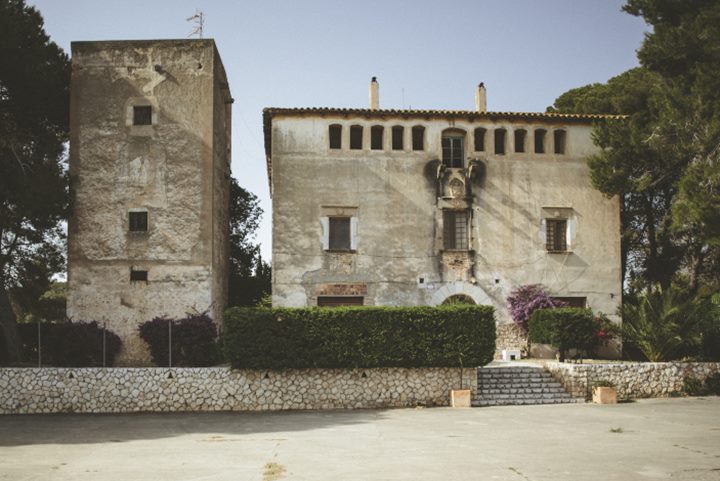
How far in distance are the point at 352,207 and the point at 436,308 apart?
22.6ft

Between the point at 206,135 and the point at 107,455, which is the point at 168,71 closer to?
the point at 206,135

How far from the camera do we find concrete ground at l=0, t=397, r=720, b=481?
34.7 ft

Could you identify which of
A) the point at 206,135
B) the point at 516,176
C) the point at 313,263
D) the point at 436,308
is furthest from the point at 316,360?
the point at 516,176

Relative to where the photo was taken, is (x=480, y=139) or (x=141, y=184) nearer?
(x=141, y=184)

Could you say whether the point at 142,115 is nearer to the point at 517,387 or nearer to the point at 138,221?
the point at 138,221

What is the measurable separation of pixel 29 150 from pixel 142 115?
186 inches

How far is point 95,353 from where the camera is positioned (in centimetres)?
2217

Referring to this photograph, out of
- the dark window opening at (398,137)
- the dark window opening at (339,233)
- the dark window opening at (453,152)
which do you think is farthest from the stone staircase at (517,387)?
the dark window opening at (398,137)

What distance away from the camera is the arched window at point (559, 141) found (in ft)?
88.4

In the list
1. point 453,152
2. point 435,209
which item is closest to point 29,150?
point 435,209

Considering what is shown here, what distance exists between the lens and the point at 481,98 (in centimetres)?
2858

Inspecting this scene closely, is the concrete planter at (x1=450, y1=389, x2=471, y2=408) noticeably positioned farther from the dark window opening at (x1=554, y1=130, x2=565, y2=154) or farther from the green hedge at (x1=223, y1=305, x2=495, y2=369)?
the dark window opening at (x1=554, y1=130, x2=565, y2=154)

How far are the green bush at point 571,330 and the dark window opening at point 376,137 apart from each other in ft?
29.5

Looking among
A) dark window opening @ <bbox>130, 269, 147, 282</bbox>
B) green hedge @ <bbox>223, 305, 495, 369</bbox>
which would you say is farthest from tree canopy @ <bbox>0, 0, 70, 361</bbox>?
green hedge @ <bbox>223, 305, 495, 369</bbox>
